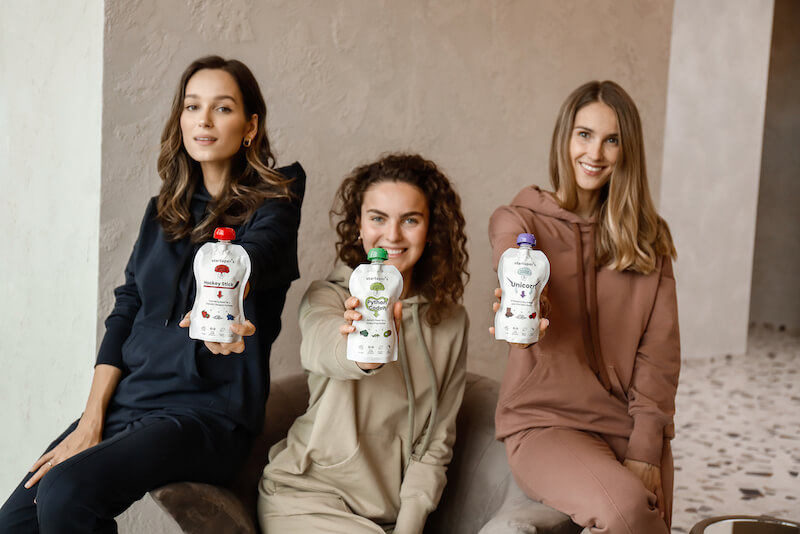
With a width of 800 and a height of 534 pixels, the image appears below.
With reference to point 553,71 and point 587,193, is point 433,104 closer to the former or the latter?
point 553,71

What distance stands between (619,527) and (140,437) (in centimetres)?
103

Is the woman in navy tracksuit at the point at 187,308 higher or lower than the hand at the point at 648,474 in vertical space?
higher

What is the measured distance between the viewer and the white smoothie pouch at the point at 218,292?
1491 mm

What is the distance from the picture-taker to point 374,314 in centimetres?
154

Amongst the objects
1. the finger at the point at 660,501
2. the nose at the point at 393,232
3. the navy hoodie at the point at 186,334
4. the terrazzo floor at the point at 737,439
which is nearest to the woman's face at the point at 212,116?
the navy hoodie at the point at 186,334

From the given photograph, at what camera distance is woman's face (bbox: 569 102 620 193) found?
1.95m

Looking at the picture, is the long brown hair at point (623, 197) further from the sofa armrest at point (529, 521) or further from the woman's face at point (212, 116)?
the woman's face at point (212, 116)

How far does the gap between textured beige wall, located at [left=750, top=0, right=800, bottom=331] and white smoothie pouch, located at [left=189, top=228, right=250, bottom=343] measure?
7.13 m

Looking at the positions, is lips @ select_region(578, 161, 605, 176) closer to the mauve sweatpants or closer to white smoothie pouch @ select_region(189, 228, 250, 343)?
the mauve sweatpants

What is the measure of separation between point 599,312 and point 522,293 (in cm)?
41

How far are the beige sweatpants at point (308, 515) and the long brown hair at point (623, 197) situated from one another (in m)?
0.89

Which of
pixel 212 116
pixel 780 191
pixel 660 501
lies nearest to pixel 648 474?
pixel 660 501

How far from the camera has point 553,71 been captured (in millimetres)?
3314

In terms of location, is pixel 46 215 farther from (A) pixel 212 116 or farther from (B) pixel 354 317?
(B) pixel 354 317
